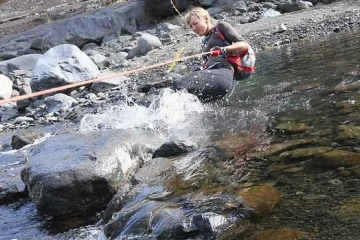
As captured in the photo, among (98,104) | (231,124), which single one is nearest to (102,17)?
(98,104)

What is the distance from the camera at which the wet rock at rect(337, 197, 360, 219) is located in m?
3.11

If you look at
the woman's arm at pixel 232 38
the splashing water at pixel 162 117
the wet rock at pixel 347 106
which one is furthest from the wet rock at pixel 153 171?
the woman's arm at pixel 232 38

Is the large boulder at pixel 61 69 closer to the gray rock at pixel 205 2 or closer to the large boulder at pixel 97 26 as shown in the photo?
the large boulder at pixel 97 26

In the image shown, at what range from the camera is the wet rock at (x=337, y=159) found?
155 inches

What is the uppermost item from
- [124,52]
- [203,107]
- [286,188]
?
[286,188]

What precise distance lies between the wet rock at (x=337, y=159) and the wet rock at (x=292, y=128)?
2.84ft

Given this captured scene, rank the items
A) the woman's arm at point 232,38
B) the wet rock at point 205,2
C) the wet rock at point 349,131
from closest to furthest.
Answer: the wet rock at point 349,131
the woman's arm at point 232,38
the wet rock at point 205,2

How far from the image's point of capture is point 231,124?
6.20 m

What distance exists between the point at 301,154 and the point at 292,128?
2.95 feet

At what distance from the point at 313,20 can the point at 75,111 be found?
27.4 feet

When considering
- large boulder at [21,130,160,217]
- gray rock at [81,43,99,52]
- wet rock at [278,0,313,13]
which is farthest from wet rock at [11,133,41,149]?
wet rock at [278,0,313,13]

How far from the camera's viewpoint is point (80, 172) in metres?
4.64

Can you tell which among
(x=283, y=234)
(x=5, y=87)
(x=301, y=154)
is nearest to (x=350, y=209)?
(x=283, y=234)

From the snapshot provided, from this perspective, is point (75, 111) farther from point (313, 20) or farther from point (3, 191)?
point (313, 20)
